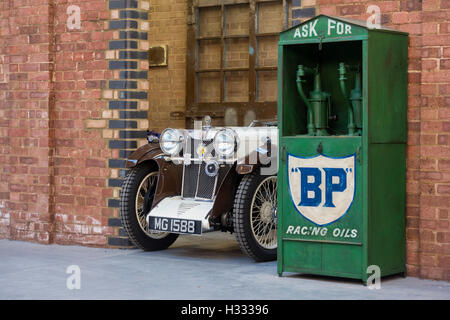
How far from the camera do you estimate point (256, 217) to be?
7.73 m

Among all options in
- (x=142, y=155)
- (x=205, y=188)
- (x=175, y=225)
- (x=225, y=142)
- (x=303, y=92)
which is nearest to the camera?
(x=303, y=92)

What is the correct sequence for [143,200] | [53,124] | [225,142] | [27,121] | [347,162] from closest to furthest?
[347,162]
[225,142]
[143,200]
[53,124]
[27,121]

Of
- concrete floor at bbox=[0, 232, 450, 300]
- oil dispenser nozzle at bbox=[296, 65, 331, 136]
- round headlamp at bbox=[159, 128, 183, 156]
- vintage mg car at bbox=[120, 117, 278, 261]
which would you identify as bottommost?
concrete floor at bbox=[0, 232, 450, 300]

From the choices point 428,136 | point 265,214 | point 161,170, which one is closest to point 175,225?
point 161,170

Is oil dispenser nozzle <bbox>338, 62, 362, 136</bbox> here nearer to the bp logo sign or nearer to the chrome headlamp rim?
the bp logo sign

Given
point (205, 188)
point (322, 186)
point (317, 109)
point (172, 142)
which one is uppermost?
point (317, 109)

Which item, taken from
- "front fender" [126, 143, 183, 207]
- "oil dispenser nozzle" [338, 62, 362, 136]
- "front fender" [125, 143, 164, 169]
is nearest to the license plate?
"front fender" [126, 143, 183, 207]

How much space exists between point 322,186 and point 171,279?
1450 millimetres

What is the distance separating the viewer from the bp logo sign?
6.48 m

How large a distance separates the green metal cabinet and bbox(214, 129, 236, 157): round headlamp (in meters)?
0.84

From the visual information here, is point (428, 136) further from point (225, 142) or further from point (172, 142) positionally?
point (172, 142)

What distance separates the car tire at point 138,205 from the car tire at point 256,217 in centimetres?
116
